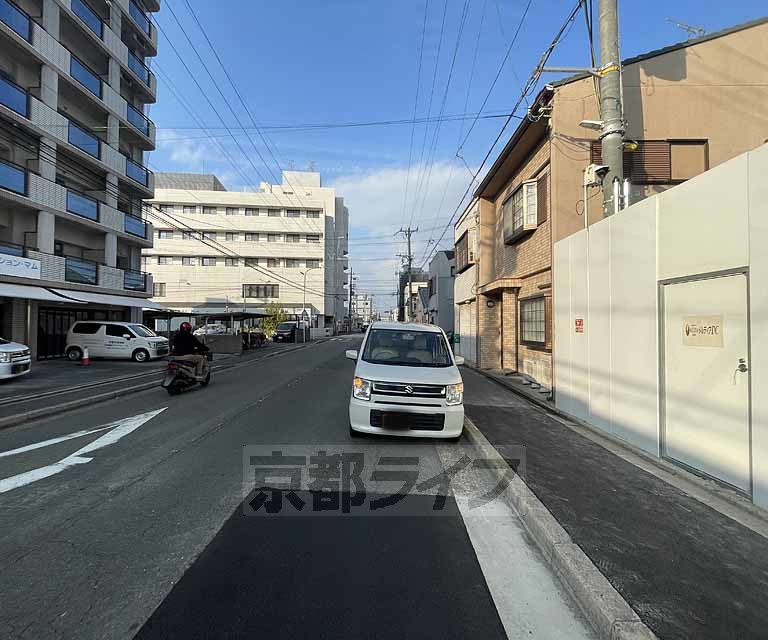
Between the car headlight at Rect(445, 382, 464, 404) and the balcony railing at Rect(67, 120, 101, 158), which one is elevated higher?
the balcony railing at Rect(67, 120, 101, 158)

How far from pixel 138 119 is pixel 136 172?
10.6 ft

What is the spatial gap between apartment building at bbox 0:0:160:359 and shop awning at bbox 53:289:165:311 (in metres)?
0.10

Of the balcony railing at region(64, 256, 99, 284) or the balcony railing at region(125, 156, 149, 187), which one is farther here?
the balcony railing at region(125, 156, 149, 187)

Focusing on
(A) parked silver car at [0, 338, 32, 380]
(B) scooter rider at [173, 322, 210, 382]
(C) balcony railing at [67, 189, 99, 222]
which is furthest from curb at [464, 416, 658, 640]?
(C) balcony railing at [67, 189, 99, 222]

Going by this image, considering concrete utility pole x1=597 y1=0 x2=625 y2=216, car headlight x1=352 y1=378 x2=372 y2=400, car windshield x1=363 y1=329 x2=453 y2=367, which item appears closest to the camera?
car headlight x1=352 y1=378 x2=372 y2=400

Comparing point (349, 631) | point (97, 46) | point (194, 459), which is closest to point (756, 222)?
point (349, 631)

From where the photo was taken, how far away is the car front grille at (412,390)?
6129 millimetres

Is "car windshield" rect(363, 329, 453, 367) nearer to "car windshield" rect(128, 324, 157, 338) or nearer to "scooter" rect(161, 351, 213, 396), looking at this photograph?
"scooter" rect(161, 351, 213, 396)

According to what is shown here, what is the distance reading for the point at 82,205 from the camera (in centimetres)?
2206

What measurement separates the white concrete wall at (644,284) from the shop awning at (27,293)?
1729cm

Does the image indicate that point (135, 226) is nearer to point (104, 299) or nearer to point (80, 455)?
point (104, 299)

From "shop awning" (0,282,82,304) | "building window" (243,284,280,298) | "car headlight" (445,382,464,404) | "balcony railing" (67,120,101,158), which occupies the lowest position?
"car headlight" (445,382,464,404)

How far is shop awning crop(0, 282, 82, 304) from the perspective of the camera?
1593 cm

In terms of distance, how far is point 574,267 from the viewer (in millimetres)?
8195
